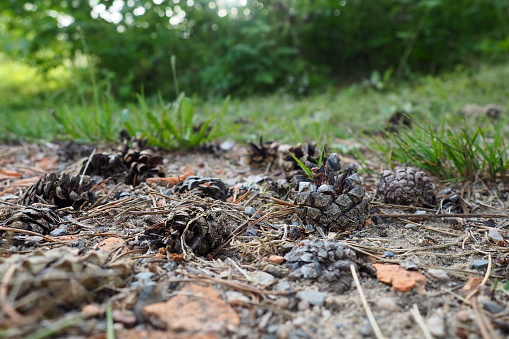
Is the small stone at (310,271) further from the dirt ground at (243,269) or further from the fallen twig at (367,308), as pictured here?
the fallen twig at (367,308)

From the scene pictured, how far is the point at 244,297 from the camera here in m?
1.01

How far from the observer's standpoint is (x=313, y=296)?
1022mm

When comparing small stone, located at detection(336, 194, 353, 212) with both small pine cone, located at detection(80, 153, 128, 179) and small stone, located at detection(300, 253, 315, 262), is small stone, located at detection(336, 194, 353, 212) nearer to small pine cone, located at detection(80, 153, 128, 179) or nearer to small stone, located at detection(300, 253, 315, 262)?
small stone, located at detection(300, 253, 315, 262)

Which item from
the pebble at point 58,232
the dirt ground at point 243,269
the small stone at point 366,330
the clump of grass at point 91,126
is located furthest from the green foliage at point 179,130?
the small stone at point 366,330

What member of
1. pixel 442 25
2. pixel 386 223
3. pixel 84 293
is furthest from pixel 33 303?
pixel 442 25

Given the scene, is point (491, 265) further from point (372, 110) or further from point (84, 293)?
point (372, 110)

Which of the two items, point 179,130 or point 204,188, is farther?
point 179,130

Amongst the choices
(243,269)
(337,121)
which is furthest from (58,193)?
(337,121)

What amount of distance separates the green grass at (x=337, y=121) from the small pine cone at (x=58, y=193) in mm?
777

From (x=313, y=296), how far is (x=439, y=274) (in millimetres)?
403

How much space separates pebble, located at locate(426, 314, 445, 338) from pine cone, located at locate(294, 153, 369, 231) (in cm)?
52

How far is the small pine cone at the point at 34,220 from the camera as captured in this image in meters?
1.31

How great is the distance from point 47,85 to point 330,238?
21.9ft

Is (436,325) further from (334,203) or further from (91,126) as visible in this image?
(91,126)
